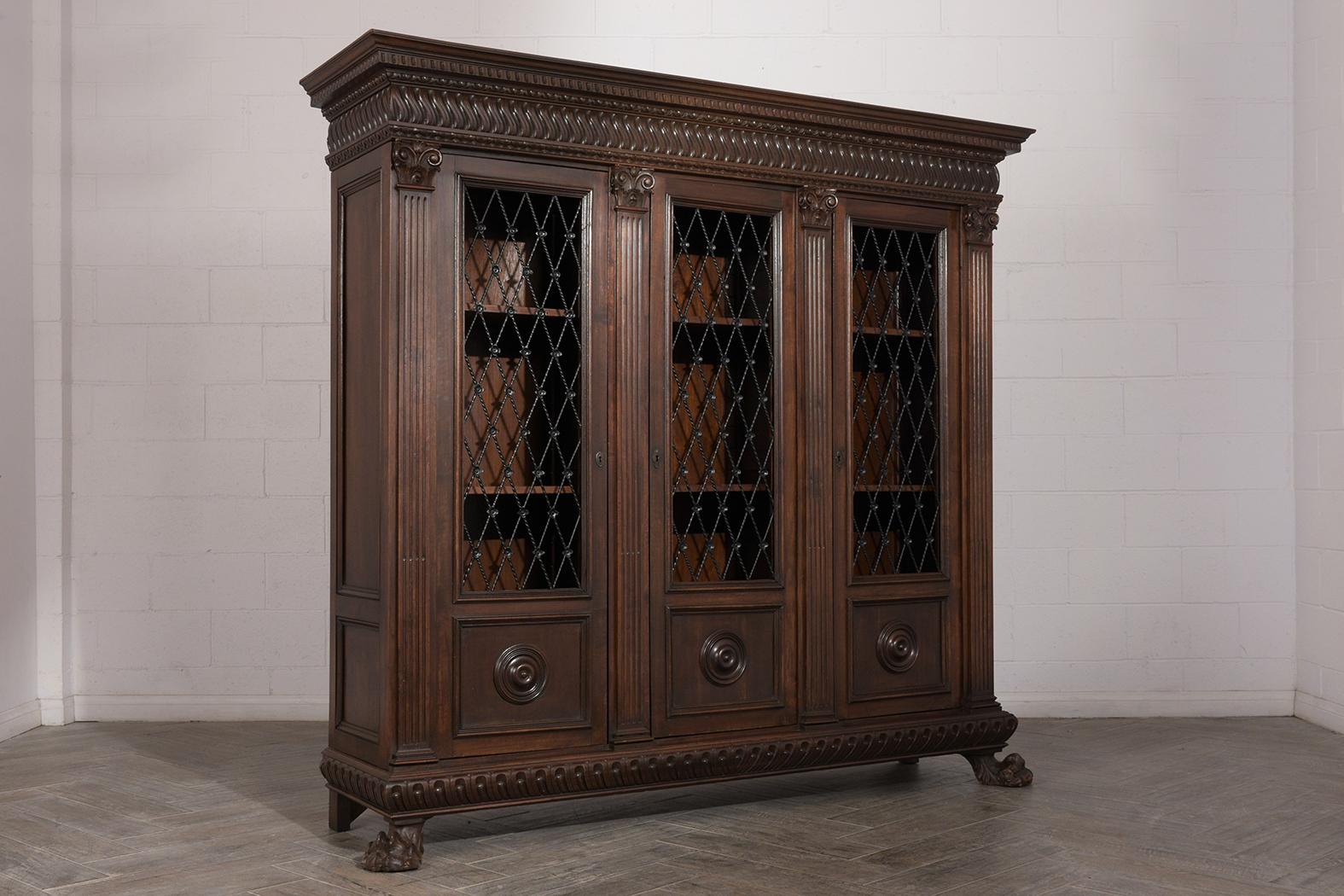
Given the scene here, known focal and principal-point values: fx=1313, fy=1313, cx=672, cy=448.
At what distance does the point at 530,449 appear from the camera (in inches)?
155

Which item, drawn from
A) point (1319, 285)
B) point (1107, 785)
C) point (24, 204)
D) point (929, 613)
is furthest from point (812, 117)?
point (24, 204)

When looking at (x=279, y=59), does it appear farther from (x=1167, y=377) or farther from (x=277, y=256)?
(x=1167, y=377)

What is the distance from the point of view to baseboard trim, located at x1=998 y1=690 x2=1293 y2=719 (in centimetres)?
575

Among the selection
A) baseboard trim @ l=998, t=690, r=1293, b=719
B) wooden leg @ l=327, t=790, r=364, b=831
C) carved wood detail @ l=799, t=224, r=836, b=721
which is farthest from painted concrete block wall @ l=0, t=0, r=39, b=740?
baseboard trim @ l=998, t=690, r=1293, b=719

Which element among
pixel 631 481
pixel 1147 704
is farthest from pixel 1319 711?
pixel 631 481

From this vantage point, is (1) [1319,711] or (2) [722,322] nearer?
(2) [722,322]

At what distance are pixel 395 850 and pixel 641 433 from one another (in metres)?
1.35

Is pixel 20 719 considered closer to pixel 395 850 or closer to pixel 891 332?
pixel 395 850

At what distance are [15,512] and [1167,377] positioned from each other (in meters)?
4.95

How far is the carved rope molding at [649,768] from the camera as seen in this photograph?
3539mm

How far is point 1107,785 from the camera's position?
4.43 m

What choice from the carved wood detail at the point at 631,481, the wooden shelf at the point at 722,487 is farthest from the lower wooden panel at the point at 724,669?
the wooden shelf at the point at 722,487

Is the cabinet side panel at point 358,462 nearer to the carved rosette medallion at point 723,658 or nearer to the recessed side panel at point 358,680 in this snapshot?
the recessed side panel at point 358,680

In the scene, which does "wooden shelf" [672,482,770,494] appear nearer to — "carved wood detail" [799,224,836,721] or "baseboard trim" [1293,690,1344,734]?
"carved wood detail" [799,224,836,721]
